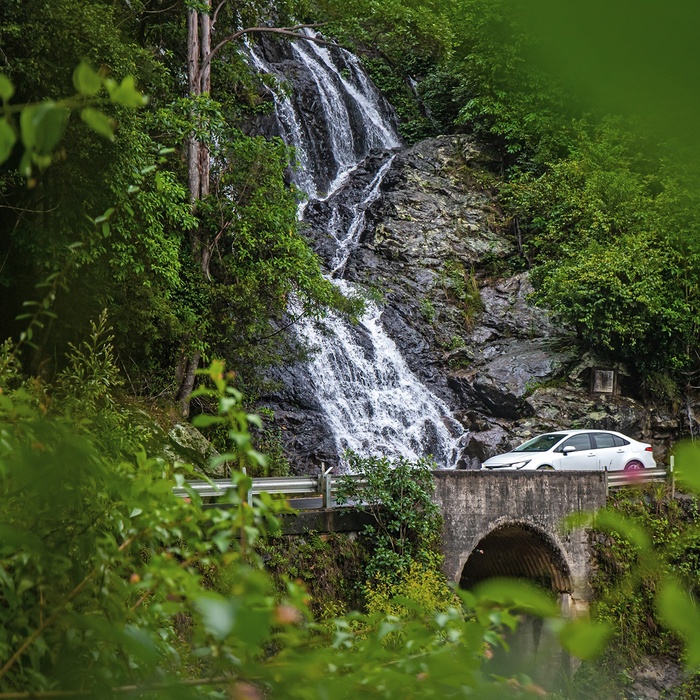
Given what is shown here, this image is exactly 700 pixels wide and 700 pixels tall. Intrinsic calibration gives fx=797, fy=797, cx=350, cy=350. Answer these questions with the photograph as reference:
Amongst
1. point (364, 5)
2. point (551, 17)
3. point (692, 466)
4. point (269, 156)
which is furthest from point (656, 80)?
point (364, 5)

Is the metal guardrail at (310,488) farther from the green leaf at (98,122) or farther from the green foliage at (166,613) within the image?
the green leaf at (98,122)

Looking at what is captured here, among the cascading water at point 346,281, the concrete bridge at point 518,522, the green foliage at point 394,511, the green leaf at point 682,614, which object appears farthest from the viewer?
the cascading water at point 346,281

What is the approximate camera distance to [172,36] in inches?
657

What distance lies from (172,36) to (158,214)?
593 cm

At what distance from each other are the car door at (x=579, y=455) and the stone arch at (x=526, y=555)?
6.50 ft

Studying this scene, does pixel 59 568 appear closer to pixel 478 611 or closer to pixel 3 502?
pixel 3 502

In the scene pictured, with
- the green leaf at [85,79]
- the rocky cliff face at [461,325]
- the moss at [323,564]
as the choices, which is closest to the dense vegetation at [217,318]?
the green leaf at [85,79]

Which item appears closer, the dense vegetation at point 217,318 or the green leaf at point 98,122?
the green leaf at point 98,122

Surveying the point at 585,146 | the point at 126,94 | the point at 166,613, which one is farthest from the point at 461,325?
the point at 126,94

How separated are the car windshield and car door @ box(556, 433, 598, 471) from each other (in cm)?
18

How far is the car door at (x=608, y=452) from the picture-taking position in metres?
16.7

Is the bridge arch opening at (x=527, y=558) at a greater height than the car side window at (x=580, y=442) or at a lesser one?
lesser

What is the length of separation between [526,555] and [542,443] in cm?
246

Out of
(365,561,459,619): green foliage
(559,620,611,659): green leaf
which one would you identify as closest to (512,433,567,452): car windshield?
(365,561,459,619): green foliage
